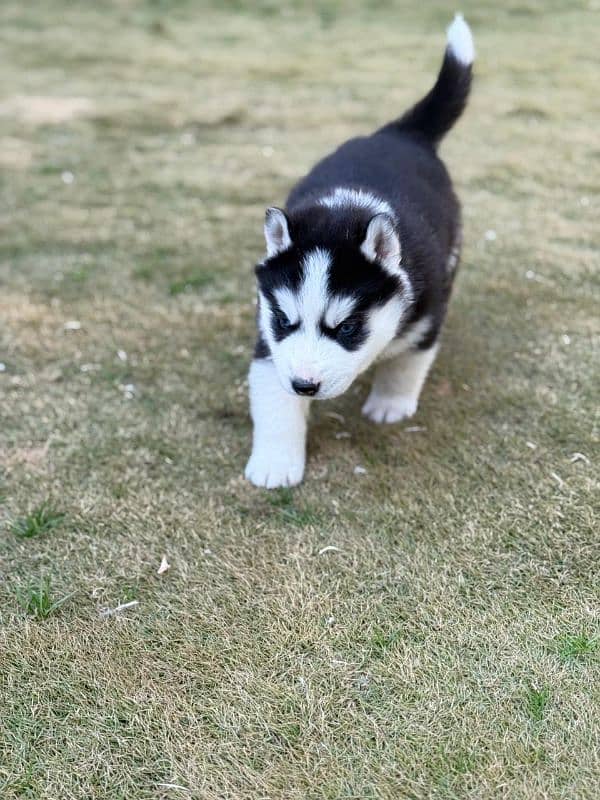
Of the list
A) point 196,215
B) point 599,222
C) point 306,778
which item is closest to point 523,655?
point 306,778

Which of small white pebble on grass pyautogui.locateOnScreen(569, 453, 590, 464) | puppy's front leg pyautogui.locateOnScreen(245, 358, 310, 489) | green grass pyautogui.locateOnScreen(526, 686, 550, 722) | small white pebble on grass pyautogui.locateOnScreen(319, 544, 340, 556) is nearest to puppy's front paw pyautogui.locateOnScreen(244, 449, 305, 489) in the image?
puppy's front leg pyautogui.locateOnScreen(245, 358, 310, 489)

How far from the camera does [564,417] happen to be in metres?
3.76

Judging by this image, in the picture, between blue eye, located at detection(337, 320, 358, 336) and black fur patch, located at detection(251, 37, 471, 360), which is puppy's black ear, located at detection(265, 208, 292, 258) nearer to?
black fur patch, located at detection(251, 37, 471, 360)

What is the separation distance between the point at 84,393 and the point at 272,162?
421cm

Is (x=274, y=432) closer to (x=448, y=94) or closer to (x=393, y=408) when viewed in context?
(x=393, y=408)

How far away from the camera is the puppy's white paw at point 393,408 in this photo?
12.7 feet

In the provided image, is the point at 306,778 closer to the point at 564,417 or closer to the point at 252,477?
the point at 252,477

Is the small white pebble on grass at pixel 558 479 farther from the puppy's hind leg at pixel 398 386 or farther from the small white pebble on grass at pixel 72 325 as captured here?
the small white pebble on grass at pixel 72 325

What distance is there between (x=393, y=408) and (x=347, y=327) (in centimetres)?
102

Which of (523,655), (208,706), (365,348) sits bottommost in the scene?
(208,706)

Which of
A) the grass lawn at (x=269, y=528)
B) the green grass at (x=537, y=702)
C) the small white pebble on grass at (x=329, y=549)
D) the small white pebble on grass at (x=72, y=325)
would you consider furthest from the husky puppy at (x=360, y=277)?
the small white pebble on grass at (x=72, y=325)

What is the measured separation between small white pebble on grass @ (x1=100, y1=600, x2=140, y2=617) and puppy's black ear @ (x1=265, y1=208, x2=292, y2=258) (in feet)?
4.87

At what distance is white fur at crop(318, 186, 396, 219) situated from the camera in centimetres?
325

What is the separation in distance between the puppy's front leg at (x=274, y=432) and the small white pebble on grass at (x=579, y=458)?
1241 mm
